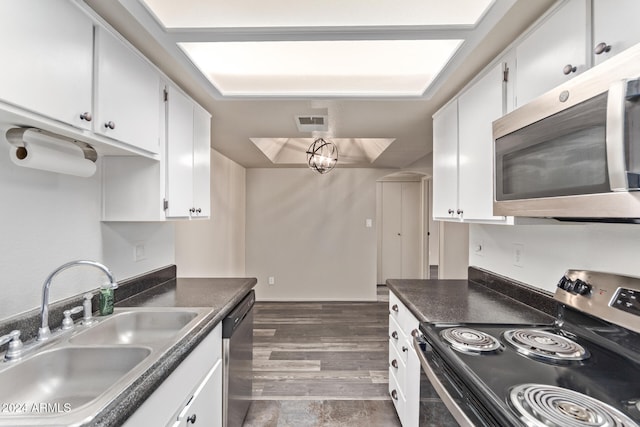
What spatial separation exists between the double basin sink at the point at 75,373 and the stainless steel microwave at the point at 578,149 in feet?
4.43

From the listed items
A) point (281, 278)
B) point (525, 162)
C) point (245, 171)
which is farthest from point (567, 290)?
point (245, 171)

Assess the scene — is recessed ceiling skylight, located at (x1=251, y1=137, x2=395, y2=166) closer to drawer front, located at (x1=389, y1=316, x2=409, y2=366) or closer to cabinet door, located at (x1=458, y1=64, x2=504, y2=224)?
cabinet door, located at (x1=458, y1=64, x2=504, y2=224)

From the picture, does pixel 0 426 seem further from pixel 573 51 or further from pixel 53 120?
pixel 573 51

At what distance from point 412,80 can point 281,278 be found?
3725mm

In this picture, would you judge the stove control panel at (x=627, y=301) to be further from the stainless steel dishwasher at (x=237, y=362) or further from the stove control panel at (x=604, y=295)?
the stainless steel dishwasher at (x=237, y=362)

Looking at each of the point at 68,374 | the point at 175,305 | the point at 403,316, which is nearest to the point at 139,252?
the point at 175,305

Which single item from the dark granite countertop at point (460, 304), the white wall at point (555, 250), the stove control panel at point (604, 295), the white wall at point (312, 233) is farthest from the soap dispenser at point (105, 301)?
the white wall at point (312, 233)

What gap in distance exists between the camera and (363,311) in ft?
14.1

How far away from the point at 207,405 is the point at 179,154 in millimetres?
1361

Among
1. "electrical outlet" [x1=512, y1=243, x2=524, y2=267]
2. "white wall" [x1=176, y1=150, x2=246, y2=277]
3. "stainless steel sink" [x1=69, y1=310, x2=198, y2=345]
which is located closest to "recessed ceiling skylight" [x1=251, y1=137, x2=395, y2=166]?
"white wall" [x1=176, y1=150, x2=246, y2=277]

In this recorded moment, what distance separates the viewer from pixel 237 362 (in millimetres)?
1756

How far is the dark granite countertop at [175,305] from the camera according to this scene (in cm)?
75

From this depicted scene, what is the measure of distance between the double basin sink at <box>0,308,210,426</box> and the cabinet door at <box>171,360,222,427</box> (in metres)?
0.27

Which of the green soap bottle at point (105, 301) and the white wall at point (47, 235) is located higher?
the white wall at point (47, 235)
